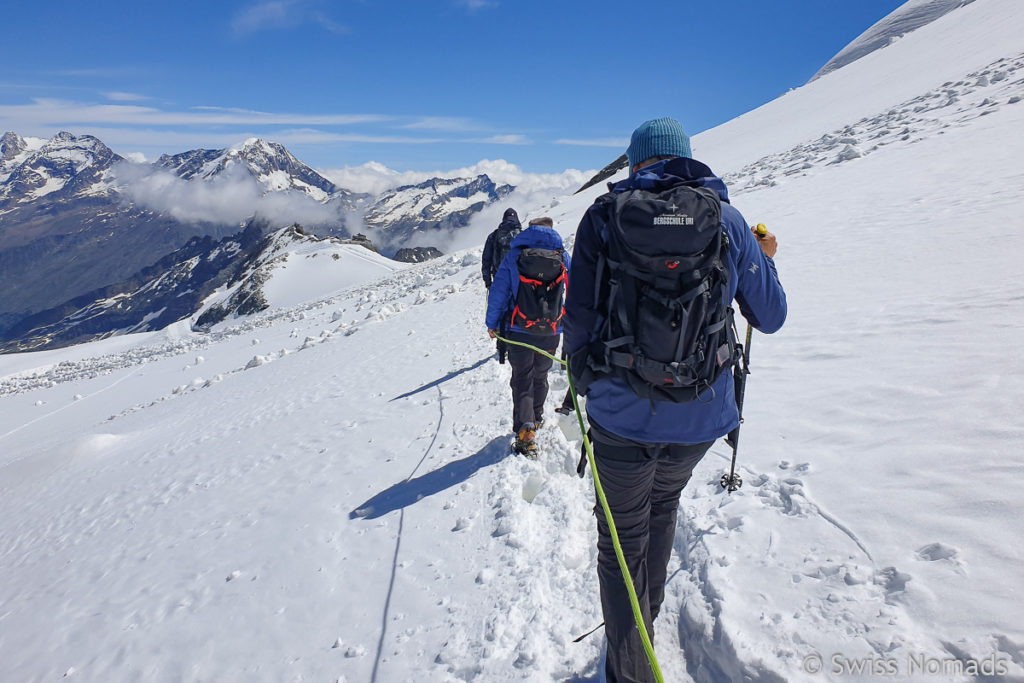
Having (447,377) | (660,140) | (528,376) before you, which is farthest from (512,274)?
(447,377)

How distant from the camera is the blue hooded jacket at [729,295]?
2.43 metres

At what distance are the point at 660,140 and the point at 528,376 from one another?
360 cm

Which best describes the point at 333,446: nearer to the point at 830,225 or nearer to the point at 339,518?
the point at 339,518

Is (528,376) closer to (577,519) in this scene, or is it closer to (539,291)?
(539,291)

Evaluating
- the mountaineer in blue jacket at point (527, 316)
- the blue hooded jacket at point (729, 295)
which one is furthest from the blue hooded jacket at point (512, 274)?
the blue hooded jacket at point (729, 295)

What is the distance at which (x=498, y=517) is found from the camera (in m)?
4.93

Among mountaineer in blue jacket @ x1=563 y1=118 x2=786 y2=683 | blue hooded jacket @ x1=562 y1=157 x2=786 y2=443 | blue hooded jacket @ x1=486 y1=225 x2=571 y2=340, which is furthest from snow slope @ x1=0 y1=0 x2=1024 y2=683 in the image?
blue hooded jacket @ x1=486 y1=225 x2=571 y2=340

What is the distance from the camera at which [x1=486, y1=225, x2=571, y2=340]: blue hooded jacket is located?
5.26 m

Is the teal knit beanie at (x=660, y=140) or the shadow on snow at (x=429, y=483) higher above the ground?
the teal knit beanie at (x=660, y=140)

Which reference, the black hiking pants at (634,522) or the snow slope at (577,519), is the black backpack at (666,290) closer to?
the black hiking pants at (634,522)

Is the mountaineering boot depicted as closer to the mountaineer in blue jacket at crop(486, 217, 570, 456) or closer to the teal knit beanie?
the mountaineer in blue jacket at crop(486, 217, 570, 456)

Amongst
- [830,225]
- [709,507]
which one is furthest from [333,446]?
[830,225]

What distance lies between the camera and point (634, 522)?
2.77 meters

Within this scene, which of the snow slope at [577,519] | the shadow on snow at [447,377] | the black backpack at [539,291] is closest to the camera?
the snow slope at [577,519]
